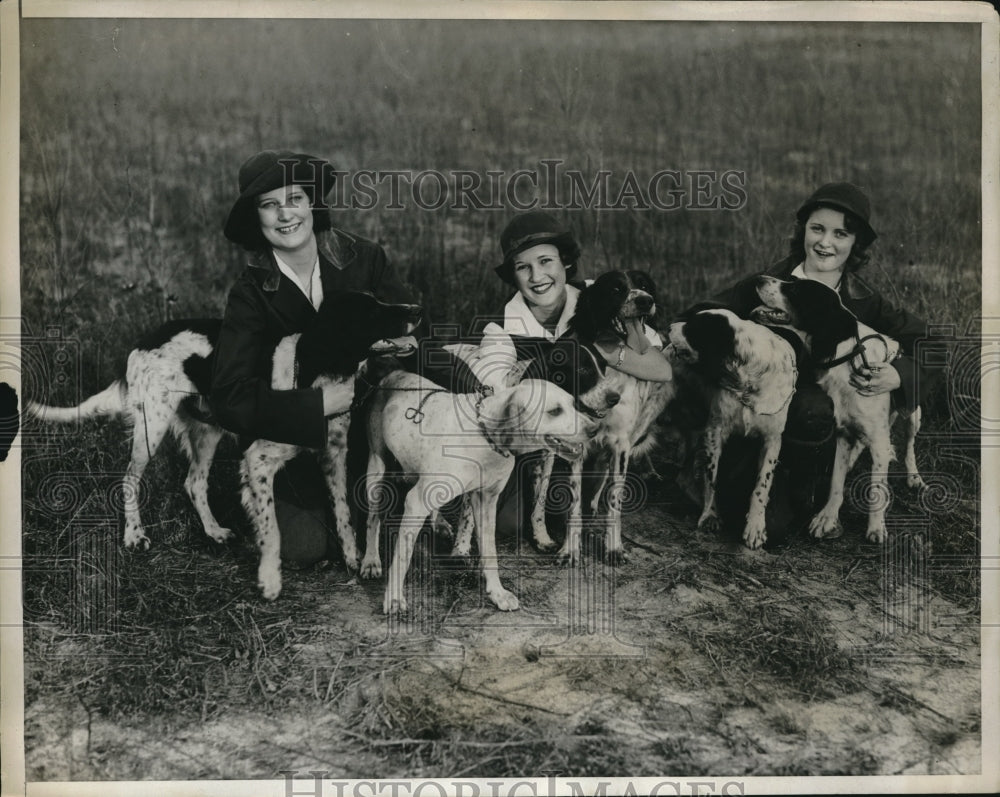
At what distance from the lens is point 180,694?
13.5 ft

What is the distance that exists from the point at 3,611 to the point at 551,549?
8.34ft

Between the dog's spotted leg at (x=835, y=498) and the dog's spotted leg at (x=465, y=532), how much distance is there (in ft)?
5.31

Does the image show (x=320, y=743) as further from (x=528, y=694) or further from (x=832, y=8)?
(x=832, y=8)

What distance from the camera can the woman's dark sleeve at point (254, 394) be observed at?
407cm

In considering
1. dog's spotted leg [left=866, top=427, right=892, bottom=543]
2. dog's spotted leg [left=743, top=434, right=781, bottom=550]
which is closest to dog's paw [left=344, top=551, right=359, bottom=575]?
dog's spotted leg [left=743, top=434, right=781, bottom=550]

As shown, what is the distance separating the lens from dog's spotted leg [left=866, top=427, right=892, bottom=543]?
4.38 metres

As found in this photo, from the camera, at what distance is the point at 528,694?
4.17 metres

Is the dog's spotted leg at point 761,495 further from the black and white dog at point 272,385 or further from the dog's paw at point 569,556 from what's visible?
the black and white dog at point 272,385

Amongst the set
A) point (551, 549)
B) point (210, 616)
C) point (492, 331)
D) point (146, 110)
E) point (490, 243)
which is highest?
point (146, 110)

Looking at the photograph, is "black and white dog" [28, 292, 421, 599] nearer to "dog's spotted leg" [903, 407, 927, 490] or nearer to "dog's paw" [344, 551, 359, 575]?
"dog's paw" [344, 551, 359, 575]

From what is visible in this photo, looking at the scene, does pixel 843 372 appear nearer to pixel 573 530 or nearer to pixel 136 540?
pixel 573 530

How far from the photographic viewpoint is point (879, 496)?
4.39m

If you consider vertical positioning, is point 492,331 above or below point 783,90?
below

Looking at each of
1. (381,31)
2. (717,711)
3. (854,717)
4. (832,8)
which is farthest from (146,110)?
(854,717)
